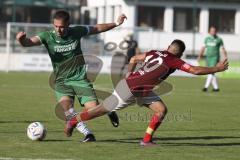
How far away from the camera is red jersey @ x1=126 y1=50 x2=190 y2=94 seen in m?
11.3

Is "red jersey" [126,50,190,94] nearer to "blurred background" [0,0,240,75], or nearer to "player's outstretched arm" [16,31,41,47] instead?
"player's outstretched arm" [16,31,41,47]

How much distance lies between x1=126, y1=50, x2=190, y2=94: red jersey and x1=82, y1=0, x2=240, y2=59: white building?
46.4 m

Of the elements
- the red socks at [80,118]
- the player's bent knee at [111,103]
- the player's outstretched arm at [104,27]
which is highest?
the player's outstretched arm at [104,27]

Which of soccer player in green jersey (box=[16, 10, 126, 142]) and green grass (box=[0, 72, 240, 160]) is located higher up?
soccer player in green jersey (box=[16, 10, 126, 142])

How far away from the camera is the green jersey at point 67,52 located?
38.3 feet

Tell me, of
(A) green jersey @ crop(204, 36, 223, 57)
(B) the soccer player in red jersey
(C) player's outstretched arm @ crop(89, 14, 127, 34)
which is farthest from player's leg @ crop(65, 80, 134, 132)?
(A) green jersey @ crop(204, 36, 223, 57)

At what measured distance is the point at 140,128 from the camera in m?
14.3

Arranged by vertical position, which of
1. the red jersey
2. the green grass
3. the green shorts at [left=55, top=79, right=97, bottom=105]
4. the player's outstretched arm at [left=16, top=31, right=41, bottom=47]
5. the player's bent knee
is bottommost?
the green grass

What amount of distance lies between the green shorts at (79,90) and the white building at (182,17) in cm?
4603

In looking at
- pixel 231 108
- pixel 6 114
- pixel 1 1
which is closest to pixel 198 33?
pixel 1 1

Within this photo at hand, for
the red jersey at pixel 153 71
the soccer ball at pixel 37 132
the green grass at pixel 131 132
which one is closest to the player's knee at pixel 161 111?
the red jersey at pixel 153 71

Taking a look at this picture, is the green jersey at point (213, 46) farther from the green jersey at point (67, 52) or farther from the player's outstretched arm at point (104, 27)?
the green jersey at point (67, 52)

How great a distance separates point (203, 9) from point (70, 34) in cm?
4898

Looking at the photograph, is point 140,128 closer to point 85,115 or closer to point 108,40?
point 85,115
